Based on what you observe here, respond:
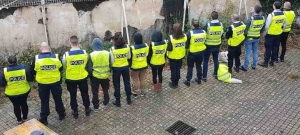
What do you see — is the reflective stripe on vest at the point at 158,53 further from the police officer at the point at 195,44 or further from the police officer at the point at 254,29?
the police officer at the point at 254,29

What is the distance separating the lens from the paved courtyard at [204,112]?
7.43m

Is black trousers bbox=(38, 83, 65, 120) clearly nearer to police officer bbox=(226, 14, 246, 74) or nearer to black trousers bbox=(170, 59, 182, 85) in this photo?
black trousers bbox=(170, 59, 182, 85)

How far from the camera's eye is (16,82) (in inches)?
279

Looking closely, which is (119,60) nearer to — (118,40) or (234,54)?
(118,40)

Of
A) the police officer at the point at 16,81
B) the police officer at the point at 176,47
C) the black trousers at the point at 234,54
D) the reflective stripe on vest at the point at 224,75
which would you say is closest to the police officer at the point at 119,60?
the police officer at the point at 176,47

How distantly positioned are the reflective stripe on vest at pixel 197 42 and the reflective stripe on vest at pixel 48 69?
325cm

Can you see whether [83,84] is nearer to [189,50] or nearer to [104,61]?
[104,61]

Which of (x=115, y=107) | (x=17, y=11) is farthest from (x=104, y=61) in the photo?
(x=17, y=11)

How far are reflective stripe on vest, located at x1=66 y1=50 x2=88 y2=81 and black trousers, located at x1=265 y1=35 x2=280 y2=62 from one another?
5.31 metres

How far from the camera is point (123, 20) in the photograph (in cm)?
1077

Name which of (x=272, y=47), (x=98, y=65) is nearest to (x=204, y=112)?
(x=98, y=65)

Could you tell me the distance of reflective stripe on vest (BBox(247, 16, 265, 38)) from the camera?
30.4 ft

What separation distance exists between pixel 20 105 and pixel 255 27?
6.16 m

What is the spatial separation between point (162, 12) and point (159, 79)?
127 inches
